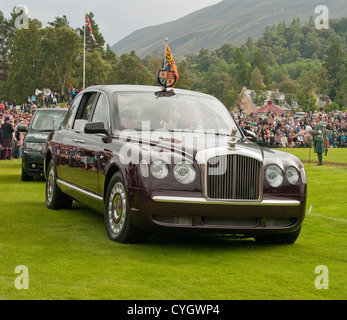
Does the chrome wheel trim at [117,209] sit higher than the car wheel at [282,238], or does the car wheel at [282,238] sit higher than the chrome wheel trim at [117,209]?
the chrome wheel trim at [117,209]

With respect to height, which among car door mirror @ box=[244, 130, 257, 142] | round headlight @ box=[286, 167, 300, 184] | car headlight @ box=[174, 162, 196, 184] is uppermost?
car door mirror @ box=[244, 130, 257, 142]

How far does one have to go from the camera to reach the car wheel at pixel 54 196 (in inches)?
428

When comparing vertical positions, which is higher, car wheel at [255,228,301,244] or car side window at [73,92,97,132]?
car side window at [73,92,97,132]

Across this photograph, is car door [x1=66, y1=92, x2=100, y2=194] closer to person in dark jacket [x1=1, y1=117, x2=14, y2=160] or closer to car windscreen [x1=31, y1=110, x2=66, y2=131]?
car windscreen [x1=31, y1=110, x2=66, y2=131]

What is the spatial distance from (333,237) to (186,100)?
2522 mm

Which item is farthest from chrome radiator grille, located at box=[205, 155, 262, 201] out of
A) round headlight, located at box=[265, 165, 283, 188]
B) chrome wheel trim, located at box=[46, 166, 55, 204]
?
chrome wheel trim, located at box=[46, 166, 55, 204]

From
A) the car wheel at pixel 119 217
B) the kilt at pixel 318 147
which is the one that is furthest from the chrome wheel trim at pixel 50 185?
the kilt at pixel 318 147

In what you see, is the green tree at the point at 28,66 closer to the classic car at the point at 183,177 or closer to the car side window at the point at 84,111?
the car side window at the point at 84,111

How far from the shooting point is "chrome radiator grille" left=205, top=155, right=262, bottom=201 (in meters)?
7.35

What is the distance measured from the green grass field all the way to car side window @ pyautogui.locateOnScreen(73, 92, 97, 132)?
1.27 meters

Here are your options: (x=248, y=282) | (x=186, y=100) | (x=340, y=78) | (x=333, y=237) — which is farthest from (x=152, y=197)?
(x=340, y=78)

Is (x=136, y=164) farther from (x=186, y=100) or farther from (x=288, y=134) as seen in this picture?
(x=288, y=134)

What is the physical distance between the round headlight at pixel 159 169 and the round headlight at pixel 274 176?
107 centimetres

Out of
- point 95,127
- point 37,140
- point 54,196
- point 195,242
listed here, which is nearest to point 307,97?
point 37,140
